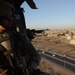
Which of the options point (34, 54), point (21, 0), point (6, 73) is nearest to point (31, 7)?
point (21, 0)

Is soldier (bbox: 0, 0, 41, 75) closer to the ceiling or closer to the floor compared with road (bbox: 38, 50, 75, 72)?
closer to the ceiling

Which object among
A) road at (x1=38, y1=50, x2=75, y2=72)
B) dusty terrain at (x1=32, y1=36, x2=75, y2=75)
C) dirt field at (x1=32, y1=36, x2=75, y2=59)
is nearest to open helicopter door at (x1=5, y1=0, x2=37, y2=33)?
dusty terrain at (x1=32, y1=36, x2=75, y2=75)

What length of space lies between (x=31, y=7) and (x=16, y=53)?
1746 millimetres

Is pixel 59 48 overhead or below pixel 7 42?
below

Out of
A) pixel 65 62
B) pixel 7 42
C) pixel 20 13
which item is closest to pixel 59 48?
pixel 65 62

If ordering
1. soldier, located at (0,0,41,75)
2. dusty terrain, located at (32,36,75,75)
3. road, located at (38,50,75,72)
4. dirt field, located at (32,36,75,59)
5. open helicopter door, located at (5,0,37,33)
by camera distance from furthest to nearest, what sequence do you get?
dirt field, located at (32,36,75,59) → dusty terrain, located at (32,36,75,75) → road, located at (38,50,75,72) → open helicopter door, located at (5,0,37,33) → soldier, located at (0,0,41,75)

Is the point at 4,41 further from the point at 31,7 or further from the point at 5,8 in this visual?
the point at 31,7

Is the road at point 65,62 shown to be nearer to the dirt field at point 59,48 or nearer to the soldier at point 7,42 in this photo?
the dirt field at point 59,48

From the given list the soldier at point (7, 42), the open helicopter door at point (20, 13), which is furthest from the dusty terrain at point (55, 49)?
the soldier at point (7, 42)

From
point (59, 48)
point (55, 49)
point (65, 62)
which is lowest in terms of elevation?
point (59, 48)

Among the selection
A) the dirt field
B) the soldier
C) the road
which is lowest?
the dirt field

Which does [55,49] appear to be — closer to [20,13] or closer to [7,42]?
[20,13]

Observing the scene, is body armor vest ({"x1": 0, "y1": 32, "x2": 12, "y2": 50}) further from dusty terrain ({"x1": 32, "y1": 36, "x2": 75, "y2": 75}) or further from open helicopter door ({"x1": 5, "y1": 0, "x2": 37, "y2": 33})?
dusty terrain ({"x1": 32, "y1": 36, "x2": 75, "y2": 75})

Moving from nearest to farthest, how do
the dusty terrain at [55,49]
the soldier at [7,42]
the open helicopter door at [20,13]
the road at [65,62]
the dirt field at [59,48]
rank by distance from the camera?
the soldier at [7,42]
the open helicopter door at [20,13]
the road at [65,62]
the dusty terrain at [55,49]
the dirt field at [59,48]
